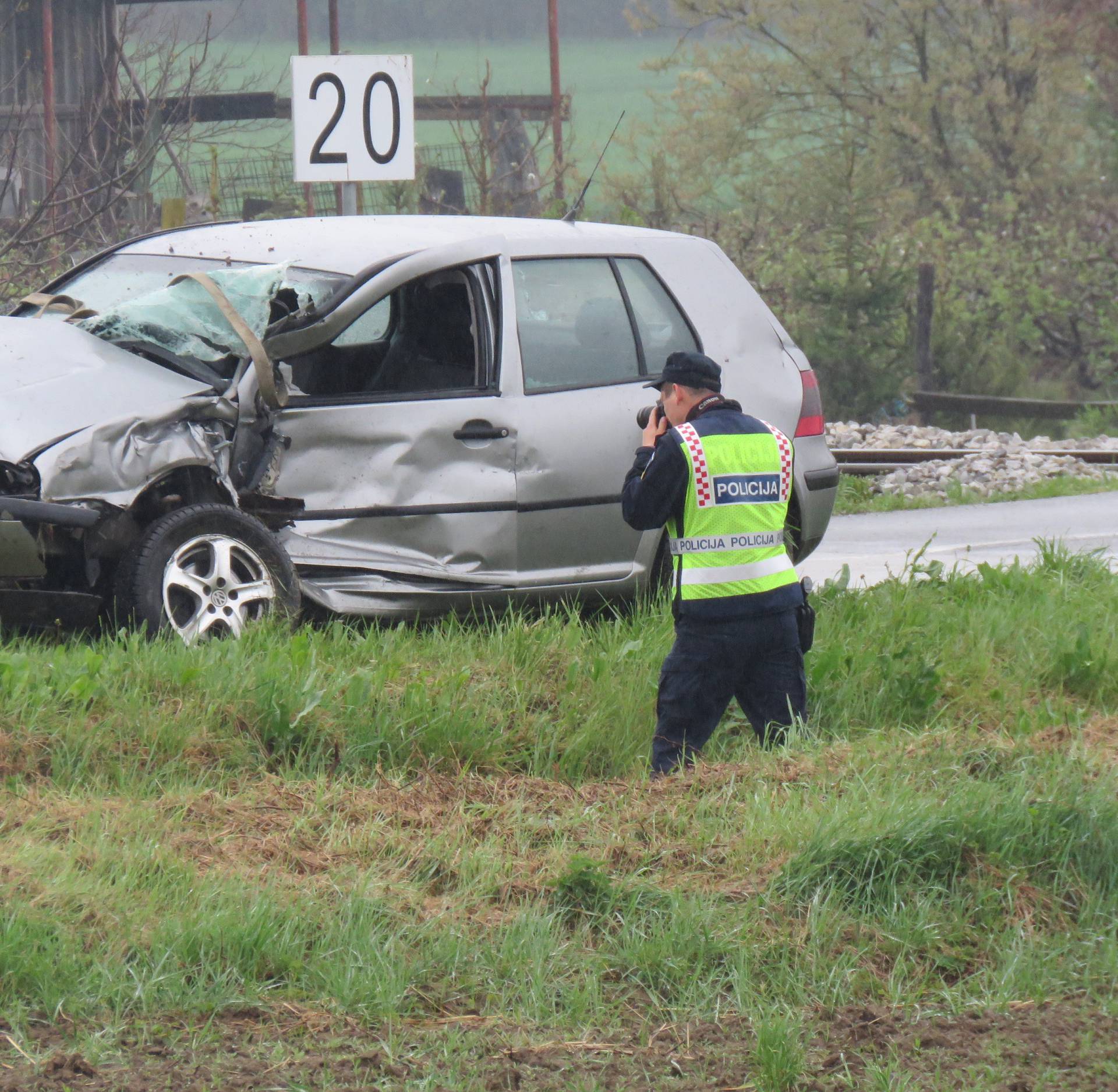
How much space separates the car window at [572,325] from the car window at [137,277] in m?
0.79

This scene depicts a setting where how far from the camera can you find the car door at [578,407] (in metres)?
7.08

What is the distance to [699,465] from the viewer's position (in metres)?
5.62

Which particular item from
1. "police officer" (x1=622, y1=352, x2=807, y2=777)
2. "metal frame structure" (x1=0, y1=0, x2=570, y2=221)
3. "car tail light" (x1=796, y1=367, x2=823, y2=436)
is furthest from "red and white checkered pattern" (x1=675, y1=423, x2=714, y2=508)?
"metal frame structure" (x1=0, y1=0, x2=570, y2=221)

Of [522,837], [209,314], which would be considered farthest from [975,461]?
[522,837]

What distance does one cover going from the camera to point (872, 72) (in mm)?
42875

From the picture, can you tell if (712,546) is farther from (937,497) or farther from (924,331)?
(924,331)

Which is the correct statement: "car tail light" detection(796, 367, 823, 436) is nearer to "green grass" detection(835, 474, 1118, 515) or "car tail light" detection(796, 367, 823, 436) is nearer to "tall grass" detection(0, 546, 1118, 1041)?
"tall grass" detection(0, 546, 1118, 1041)

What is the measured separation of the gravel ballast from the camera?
48.1 ft

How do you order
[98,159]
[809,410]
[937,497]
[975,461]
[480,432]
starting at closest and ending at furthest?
[480,432] → [809,410] → [937,497] → [98,159] → [975,461]

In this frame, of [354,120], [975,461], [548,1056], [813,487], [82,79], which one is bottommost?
[548,1056]

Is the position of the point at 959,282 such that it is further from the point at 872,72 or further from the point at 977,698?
the point at 977,698

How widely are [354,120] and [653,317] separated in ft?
11.9

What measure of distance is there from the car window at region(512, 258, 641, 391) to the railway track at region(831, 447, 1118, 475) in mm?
7829

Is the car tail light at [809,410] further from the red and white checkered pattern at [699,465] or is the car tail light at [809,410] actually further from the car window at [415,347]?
the red and white checkered pattern at [699,465]
